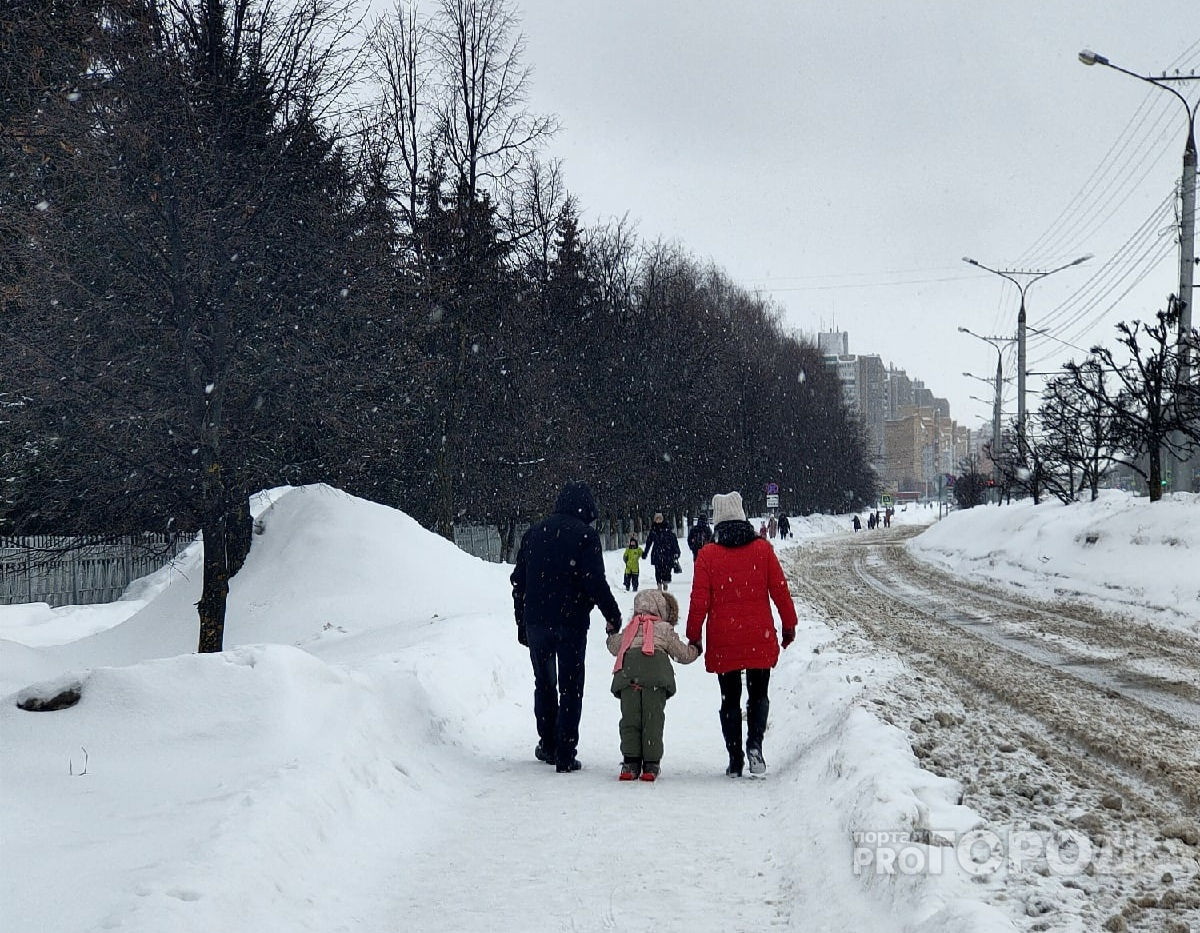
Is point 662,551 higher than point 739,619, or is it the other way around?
point 739,619

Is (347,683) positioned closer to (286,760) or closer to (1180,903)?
(286,760)

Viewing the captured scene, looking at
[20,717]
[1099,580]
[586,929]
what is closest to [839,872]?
[586,929]

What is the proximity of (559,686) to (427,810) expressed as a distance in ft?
5.02

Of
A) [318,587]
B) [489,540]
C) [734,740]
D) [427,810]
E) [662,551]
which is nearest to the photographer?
[427,810]

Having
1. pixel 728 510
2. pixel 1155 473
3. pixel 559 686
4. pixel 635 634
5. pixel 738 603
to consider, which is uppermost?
pixel 1155 473

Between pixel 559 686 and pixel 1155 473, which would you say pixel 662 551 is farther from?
pixel 559 686

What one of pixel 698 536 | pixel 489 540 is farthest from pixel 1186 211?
pixel 489 540

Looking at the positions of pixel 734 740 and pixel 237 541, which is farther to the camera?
pixel 237 541

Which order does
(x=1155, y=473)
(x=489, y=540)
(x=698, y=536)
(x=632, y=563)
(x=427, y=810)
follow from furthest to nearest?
(x=489, y=540)
(x=698, y=536)
(x=1155, y=473)
(x=632, y=563)
(x=427, y=810)

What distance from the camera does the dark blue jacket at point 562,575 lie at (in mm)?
7730

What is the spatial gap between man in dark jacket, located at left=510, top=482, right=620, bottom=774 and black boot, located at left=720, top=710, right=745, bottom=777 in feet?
3.17

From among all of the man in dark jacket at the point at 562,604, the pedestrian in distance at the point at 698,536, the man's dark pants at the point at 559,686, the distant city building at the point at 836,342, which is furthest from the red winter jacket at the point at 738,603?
the distant city building at the point at 836,342

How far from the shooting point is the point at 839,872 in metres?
4.91

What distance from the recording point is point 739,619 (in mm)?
7180
